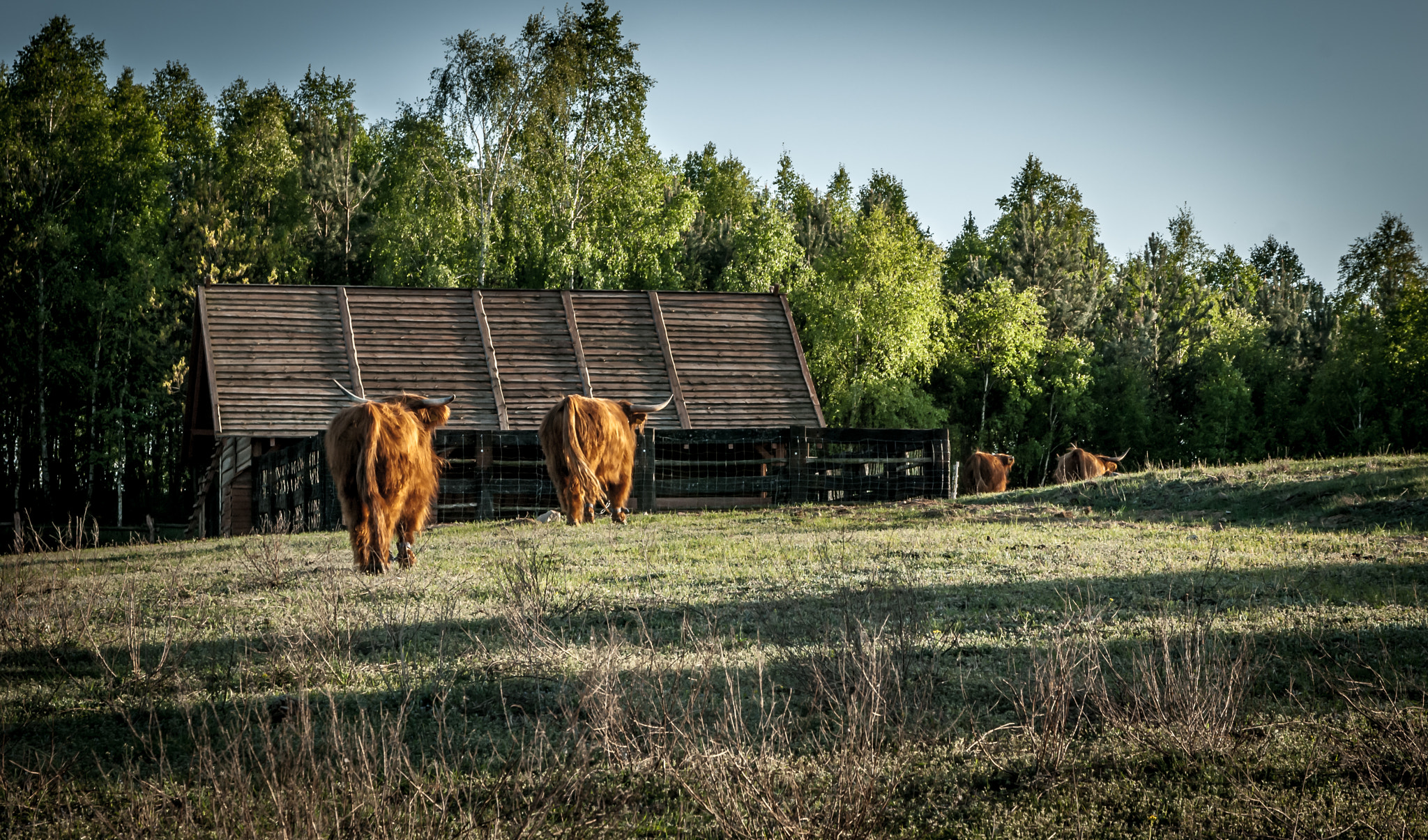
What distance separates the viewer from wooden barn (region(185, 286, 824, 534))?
67.1 ft

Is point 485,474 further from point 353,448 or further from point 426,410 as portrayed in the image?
point 353,448

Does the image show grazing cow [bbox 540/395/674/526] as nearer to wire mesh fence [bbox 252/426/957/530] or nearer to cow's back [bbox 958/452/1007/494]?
wire mesh fence [bbox 252/426/957/530]

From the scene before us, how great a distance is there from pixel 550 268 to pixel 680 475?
15.8 metres

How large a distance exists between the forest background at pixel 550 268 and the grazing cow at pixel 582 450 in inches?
786

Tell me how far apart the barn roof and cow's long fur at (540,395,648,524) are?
6.69m

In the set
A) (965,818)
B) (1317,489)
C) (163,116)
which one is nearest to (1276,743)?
(965,818)

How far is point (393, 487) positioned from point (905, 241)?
111 ft

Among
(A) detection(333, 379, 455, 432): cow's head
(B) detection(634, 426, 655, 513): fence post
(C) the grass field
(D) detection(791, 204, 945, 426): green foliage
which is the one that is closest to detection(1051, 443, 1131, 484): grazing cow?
(B) detection(634, 426, 655, 513): fence post

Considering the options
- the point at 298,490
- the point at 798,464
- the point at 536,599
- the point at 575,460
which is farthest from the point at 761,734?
the point at 298,490

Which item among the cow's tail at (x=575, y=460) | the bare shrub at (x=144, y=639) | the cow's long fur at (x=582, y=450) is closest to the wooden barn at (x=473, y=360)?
the cow's long fur at (x=582, y=450)

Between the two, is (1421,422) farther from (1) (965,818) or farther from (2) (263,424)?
(1) (965,818)

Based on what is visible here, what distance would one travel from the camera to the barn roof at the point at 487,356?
2058cm

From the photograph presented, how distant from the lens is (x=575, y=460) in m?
13.3

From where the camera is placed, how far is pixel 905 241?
40594 mm
